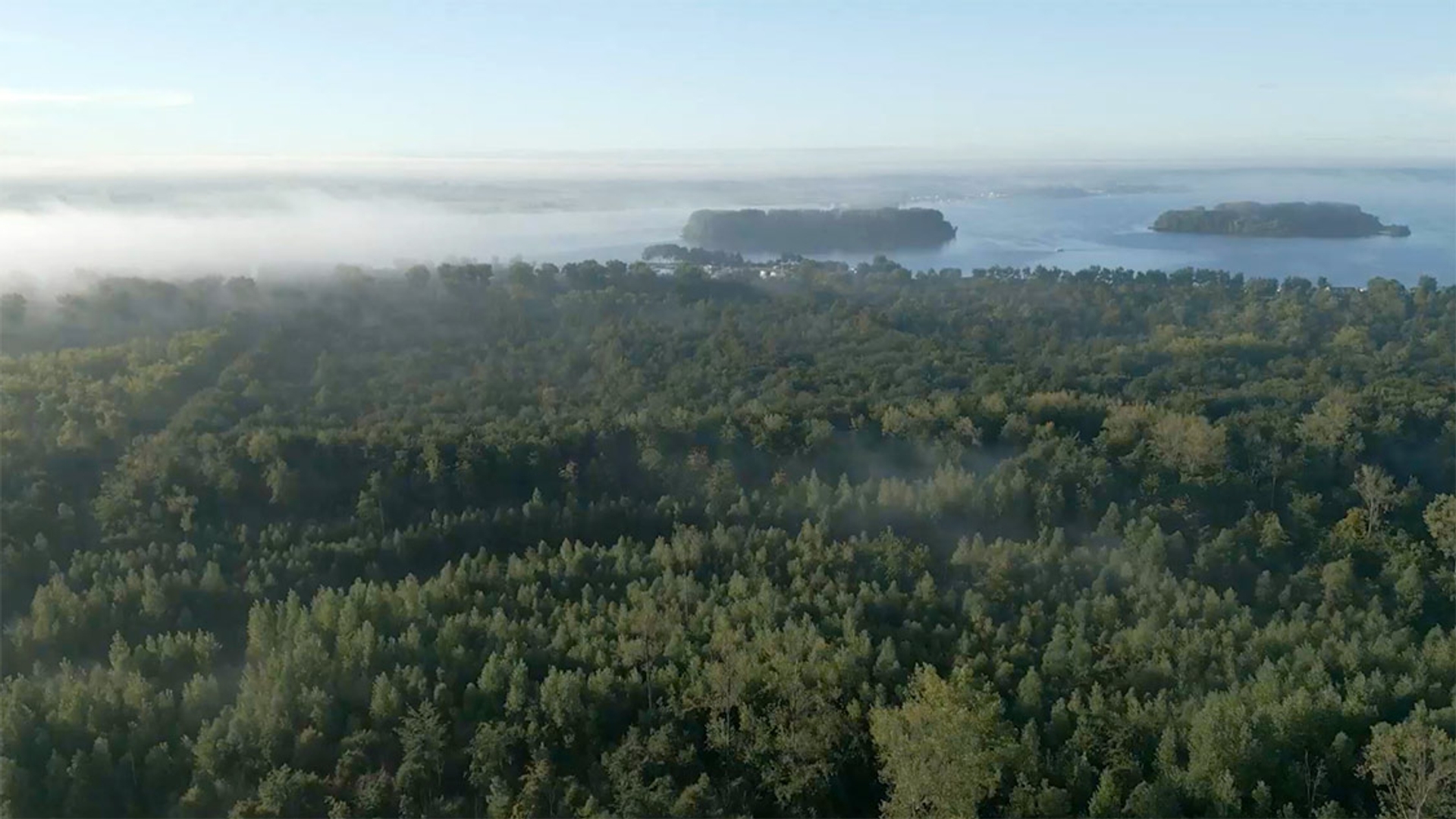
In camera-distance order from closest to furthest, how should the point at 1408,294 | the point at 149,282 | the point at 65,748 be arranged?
the point at 65,748 < the point at 149,282 < the point at 1408,294

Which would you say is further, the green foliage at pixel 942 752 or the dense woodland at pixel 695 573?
the dense woodland at pixel 695 573

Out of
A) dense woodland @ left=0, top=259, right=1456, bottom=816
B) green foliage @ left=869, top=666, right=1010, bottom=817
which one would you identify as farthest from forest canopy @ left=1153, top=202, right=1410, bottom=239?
green foliage @ left=869, top=666, right=1010, bottom=817

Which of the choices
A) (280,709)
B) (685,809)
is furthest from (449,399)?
(685,809)

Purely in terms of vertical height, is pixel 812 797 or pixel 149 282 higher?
pixel 149 282

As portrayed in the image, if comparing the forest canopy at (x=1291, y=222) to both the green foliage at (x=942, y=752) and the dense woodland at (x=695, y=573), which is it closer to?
the dense woodland at (x=695, y=573)

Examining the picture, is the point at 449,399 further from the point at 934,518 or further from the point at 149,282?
the point at 149,282

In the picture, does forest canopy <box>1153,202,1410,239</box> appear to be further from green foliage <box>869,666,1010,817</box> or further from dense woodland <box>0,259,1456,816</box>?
green foliage <box>869,666,1010,817</box>

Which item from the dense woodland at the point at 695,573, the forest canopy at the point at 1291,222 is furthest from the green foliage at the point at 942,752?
the forest canopy at the point at 1291,222

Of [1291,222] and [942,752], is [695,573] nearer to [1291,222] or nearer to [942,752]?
[942,752]
